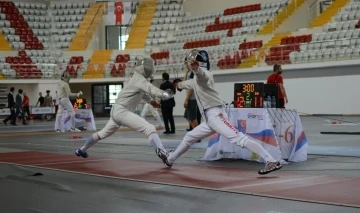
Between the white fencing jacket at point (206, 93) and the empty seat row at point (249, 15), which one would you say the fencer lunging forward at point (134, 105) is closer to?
the white fencing jacket at point (206, 93)

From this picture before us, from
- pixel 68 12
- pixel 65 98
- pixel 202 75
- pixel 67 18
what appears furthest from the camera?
pixel 68 12

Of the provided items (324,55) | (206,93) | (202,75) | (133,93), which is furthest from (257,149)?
(324,55)

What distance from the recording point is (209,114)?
27.9 feet

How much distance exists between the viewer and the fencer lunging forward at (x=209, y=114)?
8.09m

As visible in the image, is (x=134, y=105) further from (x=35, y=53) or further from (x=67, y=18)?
(x=67, y=18)

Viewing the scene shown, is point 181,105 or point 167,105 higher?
point 167,105

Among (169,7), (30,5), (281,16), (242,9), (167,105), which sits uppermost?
(30,5)

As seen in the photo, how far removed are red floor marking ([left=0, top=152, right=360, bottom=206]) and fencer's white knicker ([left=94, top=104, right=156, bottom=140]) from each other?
22.4 inches

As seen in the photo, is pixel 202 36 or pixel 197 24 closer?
pixel 202 36

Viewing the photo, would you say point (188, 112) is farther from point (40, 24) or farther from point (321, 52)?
point (40, 24)

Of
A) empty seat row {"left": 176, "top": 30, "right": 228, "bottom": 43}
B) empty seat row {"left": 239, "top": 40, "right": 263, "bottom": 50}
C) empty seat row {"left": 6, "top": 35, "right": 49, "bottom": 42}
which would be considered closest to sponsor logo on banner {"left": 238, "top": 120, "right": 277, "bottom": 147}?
empty seat row {"left": 239, "top": 40, "right": 263, "bottom": 50}

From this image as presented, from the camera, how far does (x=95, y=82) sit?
127ft

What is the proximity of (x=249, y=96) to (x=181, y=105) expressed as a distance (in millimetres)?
26218

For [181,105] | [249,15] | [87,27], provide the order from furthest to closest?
1. [87,27]
2. [249,15]
3. [181,105]
